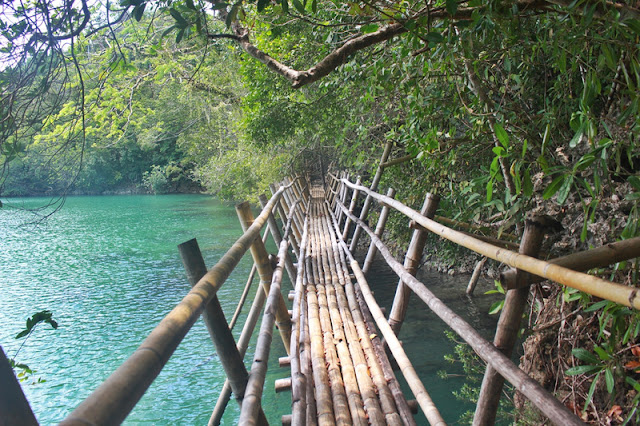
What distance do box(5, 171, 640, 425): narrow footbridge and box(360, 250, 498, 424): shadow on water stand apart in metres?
1.16

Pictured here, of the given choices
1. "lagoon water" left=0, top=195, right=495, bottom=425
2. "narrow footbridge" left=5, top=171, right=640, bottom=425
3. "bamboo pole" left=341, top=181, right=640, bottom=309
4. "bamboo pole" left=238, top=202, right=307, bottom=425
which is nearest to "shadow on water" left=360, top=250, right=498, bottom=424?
"lagoon water" left=0, top=195, right=495, bottom=425

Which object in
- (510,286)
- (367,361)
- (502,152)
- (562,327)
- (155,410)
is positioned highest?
(502,152)

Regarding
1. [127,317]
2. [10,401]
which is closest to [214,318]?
[10,401]

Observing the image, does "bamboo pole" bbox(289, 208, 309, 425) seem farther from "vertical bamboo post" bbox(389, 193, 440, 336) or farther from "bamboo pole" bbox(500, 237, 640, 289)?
"bamboo pole" bbox(500, 237, 640, 289)

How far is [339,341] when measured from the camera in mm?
3029

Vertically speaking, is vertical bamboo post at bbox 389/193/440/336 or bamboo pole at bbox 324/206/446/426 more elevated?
vertical bamboo post at bbox 389/193/440/336

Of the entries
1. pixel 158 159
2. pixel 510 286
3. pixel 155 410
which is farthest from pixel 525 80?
pixel 158 159

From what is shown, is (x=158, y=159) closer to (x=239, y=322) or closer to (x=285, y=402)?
(x=239, y=322)

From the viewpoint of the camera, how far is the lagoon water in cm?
448

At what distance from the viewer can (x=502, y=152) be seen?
5.68ft

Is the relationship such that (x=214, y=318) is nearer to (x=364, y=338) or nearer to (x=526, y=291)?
(x=526, y=291)

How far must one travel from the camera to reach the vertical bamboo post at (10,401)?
57 cm

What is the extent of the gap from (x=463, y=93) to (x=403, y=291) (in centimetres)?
125

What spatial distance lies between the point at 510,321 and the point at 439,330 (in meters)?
4.04
